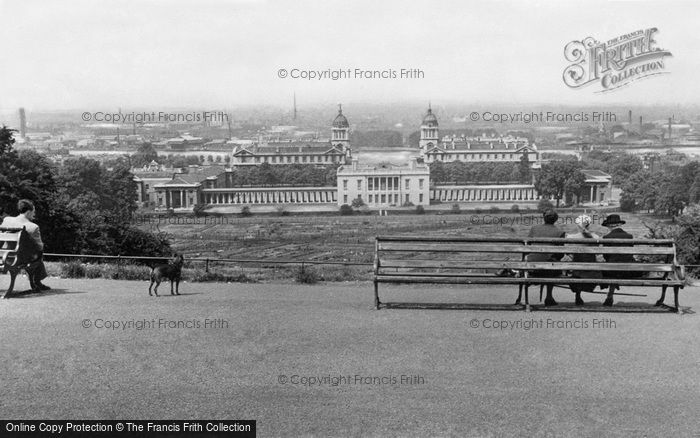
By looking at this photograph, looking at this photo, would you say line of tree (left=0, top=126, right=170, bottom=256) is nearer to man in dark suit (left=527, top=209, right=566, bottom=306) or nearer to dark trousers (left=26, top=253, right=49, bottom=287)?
dark trousers (left=26, top=253, right=49, bottom=287)

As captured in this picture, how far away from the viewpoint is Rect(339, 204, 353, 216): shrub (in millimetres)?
76000

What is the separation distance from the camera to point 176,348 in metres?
6.70

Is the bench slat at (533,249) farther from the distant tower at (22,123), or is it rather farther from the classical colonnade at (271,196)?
the distant tower at (22,123)

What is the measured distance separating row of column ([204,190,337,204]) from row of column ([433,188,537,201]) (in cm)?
1072

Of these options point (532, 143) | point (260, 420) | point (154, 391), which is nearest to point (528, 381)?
point (260, 420)

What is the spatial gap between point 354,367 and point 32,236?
4.58 metres

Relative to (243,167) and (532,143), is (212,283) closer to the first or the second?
(243,167)

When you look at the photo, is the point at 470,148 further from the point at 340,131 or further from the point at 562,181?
the point at 562,181

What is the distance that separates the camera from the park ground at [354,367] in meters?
5.25

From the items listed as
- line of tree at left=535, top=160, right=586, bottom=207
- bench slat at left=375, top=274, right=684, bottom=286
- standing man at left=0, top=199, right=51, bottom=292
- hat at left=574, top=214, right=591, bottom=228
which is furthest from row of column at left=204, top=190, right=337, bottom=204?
bench slat at left=375, top=274, right=684, bottom=286

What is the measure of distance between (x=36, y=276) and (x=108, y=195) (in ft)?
179

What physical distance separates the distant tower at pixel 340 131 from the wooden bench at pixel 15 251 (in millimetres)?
81023

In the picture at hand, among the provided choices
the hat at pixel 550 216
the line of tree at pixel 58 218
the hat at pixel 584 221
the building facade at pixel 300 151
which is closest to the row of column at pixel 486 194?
the building facade at pixel 300 151

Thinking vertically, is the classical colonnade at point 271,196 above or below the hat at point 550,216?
below
